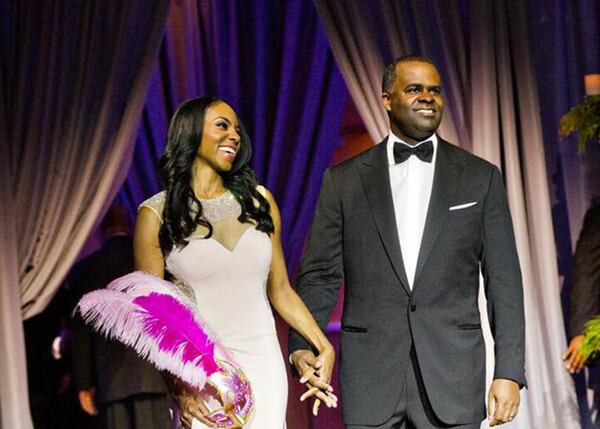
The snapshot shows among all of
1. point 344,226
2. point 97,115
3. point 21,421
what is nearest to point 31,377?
point 21,421

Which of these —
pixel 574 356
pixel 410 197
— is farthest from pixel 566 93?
pixel 410 197

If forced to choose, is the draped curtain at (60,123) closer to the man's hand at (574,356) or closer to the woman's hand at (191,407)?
the woman's hand at (191,407)

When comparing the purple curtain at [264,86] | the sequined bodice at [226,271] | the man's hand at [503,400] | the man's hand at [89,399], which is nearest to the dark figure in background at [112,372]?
the man's hand at [89,399]

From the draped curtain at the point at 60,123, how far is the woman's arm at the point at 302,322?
2111 millimetres

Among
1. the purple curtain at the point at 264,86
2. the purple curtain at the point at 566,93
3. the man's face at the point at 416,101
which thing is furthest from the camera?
the purple curtain at the point at 264,86

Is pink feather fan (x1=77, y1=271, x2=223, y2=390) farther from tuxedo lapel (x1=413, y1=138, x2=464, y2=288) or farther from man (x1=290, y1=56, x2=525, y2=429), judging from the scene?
tuxedo lapel (x1=413, y1=138, x2=464, y2=288)

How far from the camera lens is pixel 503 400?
12.0ft

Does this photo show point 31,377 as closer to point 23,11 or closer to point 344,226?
point 23,11

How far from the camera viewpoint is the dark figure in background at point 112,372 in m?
6.24

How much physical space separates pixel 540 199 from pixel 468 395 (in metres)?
2.28

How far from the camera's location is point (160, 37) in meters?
6.23

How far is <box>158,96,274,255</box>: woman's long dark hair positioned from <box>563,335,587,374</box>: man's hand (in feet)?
6.55

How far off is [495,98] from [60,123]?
89.6 inches

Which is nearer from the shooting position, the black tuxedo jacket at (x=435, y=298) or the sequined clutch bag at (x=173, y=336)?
the sequined clutch bag at (x=173, y=336)
